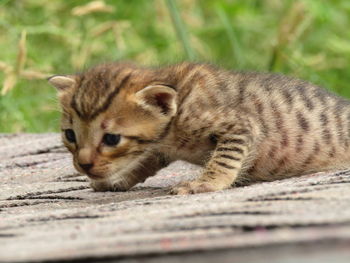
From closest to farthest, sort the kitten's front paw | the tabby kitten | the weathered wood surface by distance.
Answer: the weathered wood surface, the kitten's front paw, the tabby kitten

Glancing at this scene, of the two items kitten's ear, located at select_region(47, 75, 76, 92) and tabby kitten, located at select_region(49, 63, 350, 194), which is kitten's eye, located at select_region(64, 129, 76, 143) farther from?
kitten's ear, located at select_region(47, 75, 76, 92)

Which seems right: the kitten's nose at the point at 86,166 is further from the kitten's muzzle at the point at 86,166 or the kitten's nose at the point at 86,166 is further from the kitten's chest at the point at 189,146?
the kitten's chest at the point at 189,146

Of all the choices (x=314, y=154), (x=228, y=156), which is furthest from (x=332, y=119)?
(x=228, y=156)

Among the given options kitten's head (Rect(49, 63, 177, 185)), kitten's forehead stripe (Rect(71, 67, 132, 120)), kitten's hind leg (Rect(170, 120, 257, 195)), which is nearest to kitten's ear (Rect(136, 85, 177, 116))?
kitten's head (Rect(49, 63, 177, 185))

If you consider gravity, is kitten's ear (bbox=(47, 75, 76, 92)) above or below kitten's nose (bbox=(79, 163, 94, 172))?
above

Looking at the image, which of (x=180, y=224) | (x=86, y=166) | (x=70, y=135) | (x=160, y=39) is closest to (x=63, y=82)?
(x=70, y=135)

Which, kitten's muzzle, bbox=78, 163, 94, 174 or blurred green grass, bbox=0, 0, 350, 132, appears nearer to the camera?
kitten's muzzle, bbox=78, 163, 94, 174

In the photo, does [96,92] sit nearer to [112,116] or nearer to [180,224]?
[112,116]
